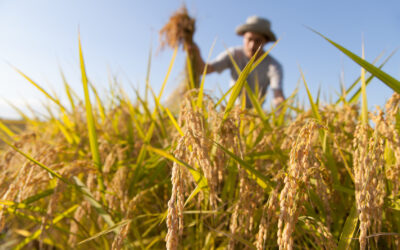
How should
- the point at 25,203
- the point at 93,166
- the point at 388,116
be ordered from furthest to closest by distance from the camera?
1. the point at 93,166
2. the point at 25,203
3. the point at 388,116

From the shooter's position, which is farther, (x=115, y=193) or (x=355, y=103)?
(x=355, y=103)

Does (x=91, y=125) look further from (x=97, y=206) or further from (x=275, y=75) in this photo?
(x=275, y=75)

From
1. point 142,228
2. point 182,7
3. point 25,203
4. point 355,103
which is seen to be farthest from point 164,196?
A: point 182,7

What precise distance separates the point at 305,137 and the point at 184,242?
826 mm

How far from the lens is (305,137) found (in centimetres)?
63

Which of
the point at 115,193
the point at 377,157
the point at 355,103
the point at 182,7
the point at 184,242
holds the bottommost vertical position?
the point at 184,242

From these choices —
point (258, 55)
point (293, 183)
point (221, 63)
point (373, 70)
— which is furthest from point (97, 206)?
point (221, 63)

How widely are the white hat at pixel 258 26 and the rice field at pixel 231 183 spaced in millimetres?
4002

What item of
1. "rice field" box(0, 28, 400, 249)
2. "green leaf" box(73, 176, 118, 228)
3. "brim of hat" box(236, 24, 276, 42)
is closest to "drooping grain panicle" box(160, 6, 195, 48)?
"brim of hat" box(236, 24, 276, 42)

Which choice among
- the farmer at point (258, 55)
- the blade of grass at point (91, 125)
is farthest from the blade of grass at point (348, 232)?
the farmer at point (258, 55)

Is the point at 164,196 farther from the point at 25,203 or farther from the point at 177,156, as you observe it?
the point at 177,156

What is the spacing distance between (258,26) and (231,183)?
4.64 metres

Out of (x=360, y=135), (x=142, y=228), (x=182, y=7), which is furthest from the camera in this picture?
(x=182, y=7)

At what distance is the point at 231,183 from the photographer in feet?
3.77
